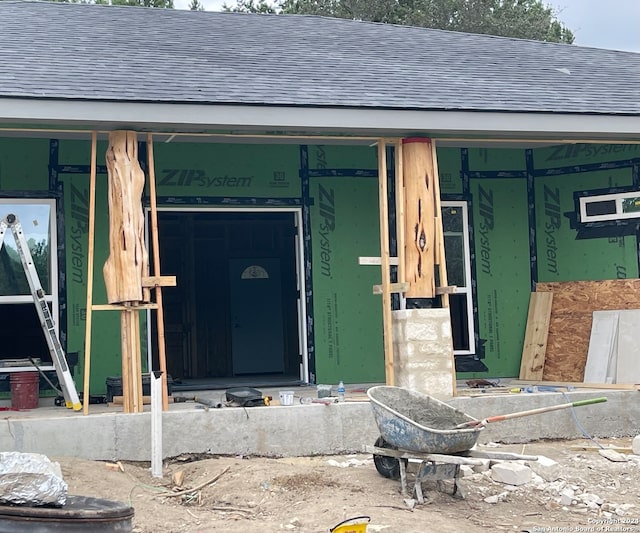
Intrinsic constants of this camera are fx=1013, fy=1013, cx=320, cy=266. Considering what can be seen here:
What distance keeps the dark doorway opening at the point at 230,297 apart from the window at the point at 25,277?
262 cm

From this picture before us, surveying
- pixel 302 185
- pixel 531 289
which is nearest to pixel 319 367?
pixel 302 185

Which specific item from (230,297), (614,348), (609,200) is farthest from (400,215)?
(230,297)

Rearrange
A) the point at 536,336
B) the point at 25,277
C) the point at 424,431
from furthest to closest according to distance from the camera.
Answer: the point at 536,336, the point at 25,277, the point at 424,431

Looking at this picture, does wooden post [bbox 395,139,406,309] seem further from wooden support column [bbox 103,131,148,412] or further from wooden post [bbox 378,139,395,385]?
wooden support column [bbox 103,131,148,412]

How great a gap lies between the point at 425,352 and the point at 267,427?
186 cm

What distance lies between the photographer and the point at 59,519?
6629 mm

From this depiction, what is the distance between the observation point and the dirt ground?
7844mm

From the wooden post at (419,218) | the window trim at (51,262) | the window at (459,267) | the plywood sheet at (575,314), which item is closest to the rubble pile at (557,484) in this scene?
the wooden post at (419,218)

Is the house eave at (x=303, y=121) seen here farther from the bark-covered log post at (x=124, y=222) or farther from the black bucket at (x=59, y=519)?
the black bucket at (x=59, y=519)

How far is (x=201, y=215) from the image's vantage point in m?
15.5

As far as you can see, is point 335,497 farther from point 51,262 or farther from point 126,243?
point 51,262

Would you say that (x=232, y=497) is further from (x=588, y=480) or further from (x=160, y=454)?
(x=588, y=480)

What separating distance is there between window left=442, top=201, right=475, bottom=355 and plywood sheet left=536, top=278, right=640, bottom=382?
110cm

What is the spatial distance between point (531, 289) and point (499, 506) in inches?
234
